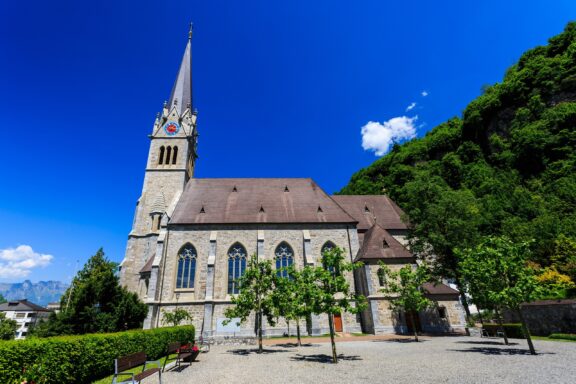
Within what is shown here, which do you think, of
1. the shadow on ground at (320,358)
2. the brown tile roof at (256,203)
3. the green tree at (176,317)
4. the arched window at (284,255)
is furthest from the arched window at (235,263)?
the shadow on ground at (320,358)

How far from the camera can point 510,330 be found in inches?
799

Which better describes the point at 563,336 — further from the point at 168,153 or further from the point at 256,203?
the point at 168,153

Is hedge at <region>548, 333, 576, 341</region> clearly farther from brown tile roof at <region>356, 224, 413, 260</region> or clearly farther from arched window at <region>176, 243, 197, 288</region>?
arched window at <region>176, 243, 197, 288</region>

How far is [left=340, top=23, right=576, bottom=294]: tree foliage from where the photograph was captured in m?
24.9

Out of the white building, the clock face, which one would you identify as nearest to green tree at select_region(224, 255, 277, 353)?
the clock face

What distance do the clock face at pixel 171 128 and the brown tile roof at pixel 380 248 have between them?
26006 mm

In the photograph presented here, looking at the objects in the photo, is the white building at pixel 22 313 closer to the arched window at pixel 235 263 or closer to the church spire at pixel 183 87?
the church spire at pixel 183 87

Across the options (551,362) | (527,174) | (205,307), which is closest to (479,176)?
(527,174)

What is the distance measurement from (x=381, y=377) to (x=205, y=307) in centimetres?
1709

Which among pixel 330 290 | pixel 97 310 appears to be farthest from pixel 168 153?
pixel 330 290

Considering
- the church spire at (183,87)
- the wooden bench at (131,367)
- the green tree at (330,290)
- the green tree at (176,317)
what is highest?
the church spire at (183,87)

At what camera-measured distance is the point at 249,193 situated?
30859 millimetres

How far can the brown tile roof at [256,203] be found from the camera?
27.2 m

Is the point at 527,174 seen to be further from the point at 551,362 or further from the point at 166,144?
the point at 166,144
